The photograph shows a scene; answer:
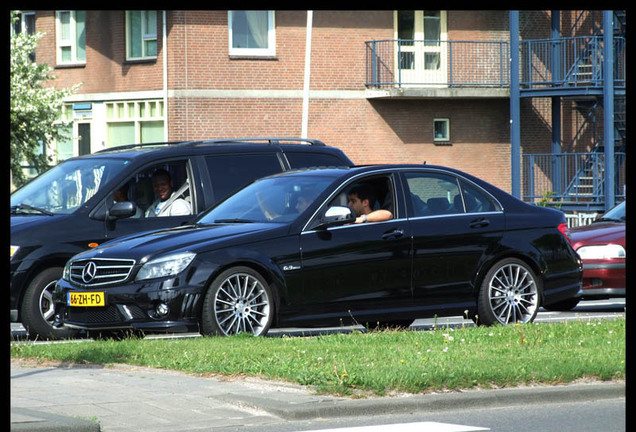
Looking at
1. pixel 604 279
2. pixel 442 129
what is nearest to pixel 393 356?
pixel 604 279

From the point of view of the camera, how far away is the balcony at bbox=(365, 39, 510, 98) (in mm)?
36219

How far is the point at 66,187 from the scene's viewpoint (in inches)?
527

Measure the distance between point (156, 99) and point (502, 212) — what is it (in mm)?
23306

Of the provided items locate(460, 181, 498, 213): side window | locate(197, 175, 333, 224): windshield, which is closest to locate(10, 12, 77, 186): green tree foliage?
locate(197, 175, 333, 224): windshield

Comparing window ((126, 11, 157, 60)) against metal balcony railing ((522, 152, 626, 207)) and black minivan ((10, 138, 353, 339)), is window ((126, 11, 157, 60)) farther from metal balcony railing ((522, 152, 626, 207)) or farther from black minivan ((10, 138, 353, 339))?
black minivan ((10, 138, 353, 339))

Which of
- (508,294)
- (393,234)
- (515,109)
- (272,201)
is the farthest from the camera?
(515,109)

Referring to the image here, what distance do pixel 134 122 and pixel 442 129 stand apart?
381 inches

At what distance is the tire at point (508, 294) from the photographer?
12.1m

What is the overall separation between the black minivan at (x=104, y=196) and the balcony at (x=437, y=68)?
2188cm

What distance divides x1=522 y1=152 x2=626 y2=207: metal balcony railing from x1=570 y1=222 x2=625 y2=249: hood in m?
17.7

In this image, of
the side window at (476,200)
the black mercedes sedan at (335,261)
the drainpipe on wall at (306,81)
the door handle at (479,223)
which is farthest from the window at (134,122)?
the door handle at (479,223)

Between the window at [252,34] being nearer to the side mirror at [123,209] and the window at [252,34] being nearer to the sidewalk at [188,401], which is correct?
the side mirror at [123,209]

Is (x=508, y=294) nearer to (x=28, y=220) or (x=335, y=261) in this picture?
(x=335, y=261)
